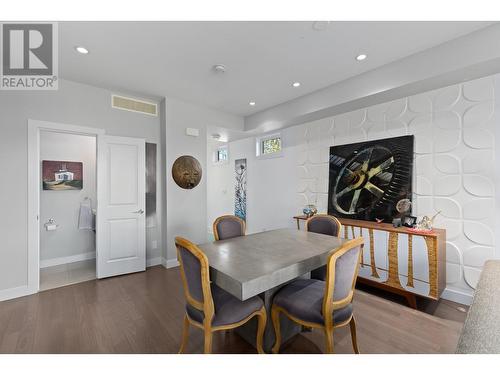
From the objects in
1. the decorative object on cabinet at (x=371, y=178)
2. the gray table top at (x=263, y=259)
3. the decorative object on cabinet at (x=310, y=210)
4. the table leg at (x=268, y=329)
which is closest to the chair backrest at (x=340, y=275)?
the gray table top at (x=263, y=259)

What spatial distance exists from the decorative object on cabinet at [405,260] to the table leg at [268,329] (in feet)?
4.42

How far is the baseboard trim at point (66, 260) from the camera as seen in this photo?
3.58 meters

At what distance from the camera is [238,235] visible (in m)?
2.51

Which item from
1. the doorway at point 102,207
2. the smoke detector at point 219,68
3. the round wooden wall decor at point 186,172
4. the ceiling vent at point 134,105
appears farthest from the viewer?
the round wooden wall decor at point 186,172

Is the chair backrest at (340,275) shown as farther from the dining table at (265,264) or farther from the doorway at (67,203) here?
the doorway at (67,203)

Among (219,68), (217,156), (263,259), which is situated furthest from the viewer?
(217,156)

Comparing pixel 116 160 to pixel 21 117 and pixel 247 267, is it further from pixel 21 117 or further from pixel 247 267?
pixel 247 267

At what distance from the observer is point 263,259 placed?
1623 mm

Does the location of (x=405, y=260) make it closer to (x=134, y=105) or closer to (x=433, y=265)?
(x=433, y=265)

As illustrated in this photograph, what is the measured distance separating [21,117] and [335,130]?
4241mm

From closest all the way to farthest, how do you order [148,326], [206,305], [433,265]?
[206,305] < [148,326] < [433,265]

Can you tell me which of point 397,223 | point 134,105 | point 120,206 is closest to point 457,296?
point 397,223

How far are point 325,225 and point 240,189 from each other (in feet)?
10.7
